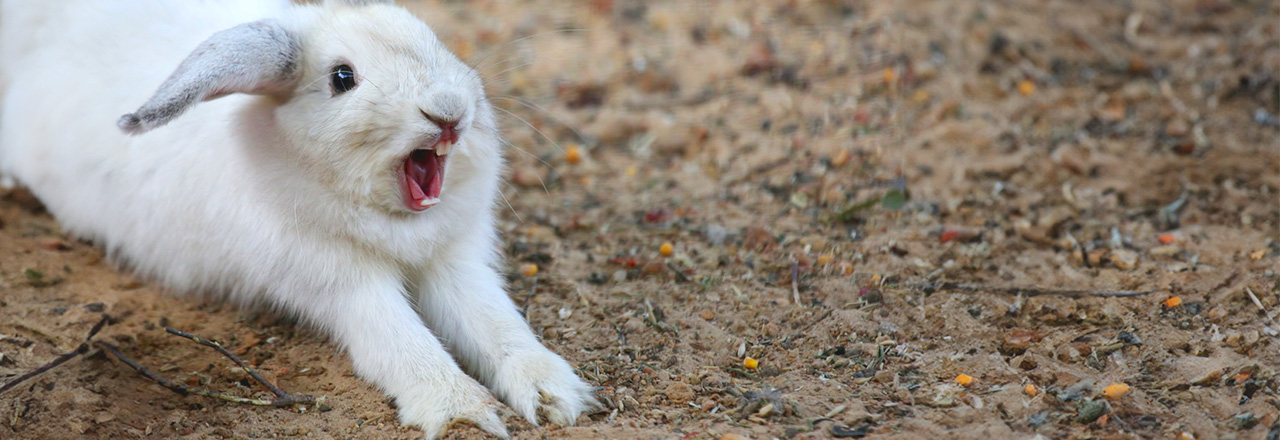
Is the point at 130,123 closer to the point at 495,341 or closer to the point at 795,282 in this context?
the point at 495,341

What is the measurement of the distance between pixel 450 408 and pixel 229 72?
4.30 ft

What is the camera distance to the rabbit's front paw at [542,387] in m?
3.76

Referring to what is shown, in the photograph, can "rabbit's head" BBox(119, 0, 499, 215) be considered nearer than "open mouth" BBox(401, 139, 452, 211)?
Yes

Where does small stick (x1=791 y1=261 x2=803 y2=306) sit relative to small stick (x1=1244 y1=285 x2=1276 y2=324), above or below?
above

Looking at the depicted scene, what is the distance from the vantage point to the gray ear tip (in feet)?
11.4

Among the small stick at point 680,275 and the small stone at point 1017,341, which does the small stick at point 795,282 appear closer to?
the small stick at point 680,275

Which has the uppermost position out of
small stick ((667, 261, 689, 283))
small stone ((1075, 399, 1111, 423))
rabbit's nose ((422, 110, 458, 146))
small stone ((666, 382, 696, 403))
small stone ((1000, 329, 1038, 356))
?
rabbit's nose ((422, 110, 458, 146))

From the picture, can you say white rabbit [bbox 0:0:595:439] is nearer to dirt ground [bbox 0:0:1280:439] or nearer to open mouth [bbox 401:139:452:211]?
open mouth [bbox 401:139:452:211]

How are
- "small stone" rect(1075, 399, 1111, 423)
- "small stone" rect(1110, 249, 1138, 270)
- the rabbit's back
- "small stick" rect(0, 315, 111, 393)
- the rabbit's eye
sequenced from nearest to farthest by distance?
1. "small stone" rect(1075, 399, 1111, 423)
2. "small stick" rect(0, 315, 111, 393)
3. the rabbit's eye
4. the rabbit's back
5. "small stone" rect(1110, 249, 1138, 270)

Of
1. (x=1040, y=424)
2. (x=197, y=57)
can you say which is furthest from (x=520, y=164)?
(x=1040, y=424)

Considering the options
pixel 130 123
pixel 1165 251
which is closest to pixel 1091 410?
pixel 1165 251

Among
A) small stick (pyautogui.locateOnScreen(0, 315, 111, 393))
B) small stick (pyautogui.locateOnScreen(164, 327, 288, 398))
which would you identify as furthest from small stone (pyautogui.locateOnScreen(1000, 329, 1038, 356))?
small stick (pyautogui.locateOnScreen(0, 315, 111, 393))

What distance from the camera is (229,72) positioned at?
3.60m

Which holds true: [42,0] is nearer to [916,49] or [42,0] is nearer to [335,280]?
[335,280]
